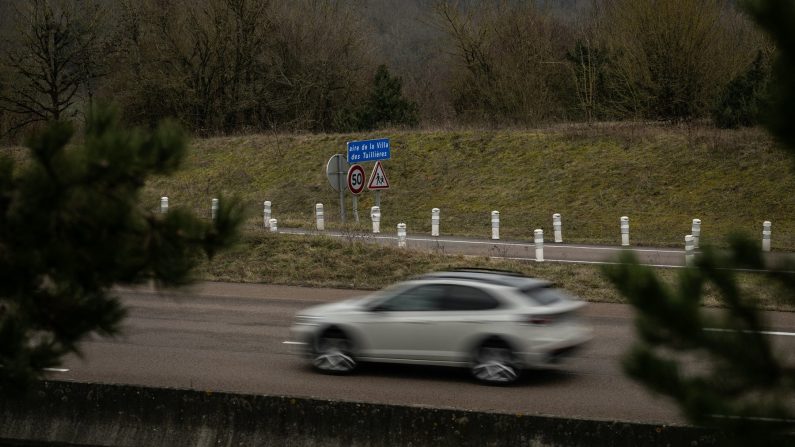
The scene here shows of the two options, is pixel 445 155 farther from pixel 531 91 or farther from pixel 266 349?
pixel 266 349

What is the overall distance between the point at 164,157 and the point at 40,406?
580 centimetres

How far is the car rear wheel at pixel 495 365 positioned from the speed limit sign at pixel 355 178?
523 inches

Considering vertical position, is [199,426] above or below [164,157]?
below

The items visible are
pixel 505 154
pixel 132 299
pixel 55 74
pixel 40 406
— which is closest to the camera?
pixel 40 406

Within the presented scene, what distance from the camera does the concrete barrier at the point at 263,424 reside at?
8.23 m

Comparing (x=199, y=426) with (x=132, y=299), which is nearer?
(x=199, y=426)

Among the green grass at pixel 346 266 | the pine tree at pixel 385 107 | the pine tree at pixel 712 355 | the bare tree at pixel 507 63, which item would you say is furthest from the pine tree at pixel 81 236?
the pine tree at pixel 385 107

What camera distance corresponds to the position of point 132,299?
63.2 feet

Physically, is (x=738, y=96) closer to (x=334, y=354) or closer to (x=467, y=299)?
(x=467, y=299)

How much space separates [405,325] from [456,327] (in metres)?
0.69

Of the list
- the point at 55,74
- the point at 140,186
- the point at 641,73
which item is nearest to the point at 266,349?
the point at 140,186

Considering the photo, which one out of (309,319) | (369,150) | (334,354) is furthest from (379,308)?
(369,150)

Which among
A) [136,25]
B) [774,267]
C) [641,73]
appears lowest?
[774,267]

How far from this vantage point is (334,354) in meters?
12.2
